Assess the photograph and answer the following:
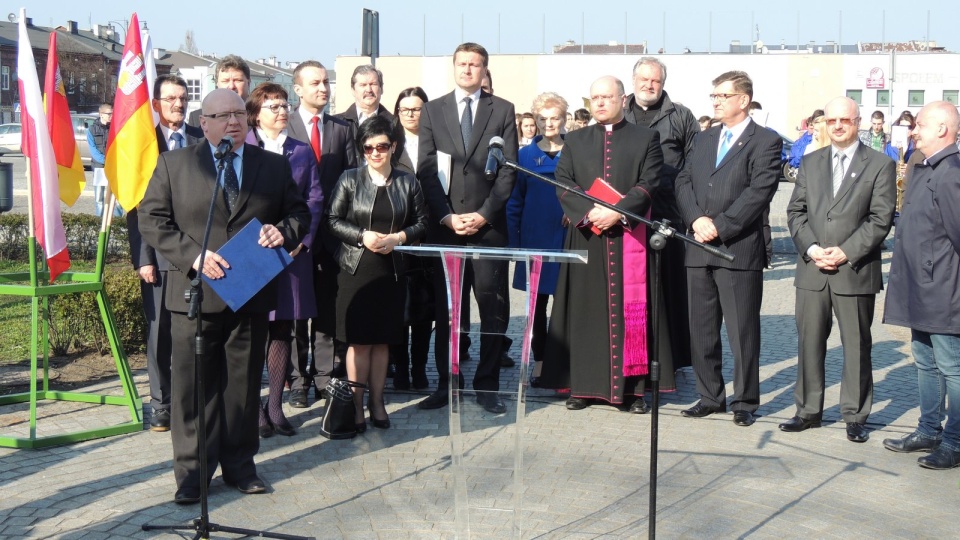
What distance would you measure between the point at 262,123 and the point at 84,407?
243 centimetres

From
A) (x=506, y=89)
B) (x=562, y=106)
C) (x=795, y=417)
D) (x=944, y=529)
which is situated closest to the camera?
(x=944, y=529)

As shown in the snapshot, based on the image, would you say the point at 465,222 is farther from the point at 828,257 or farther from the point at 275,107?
the point at 828,257

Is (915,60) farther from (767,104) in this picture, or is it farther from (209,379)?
(209,379)

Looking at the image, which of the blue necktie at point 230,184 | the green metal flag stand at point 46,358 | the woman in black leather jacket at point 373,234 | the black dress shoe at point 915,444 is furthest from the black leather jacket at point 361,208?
the black dress shoe at point 915,444

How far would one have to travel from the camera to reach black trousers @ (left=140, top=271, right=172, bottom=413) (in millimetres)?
7176

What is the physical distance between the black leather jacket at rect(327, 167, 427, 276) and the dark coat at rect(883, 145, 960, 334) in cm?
306

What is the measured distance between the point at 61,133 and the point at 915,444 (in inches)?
228

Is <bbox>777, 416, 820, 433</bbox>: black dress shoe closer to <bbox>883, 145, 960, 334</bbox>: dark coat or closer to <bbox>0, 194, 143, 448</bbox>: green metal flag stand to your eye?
<bbox>883, 145, 960, 334</bbox>: dark coat

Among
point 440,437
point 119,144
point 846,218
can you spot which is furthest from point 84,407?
point 846,218

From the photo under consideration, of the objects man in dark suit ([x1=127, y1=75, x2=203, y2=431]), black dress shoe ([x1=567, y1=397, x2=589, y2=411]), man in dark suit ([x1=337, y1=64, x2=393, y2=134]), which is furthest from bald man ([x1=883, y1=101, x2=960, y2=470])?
man in dark suit ([x1=127, y1=75, x2=203, y2=431])

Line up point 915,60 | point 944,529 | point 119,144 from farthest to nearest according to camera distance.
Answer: point 915,60 → point 119,144 → point 944,529

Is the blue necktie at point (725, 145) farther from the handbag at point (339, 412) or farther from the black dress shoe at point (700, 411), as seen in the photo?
the handbag at point (339, 412)

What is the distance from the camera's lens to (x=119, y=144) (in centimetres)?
702

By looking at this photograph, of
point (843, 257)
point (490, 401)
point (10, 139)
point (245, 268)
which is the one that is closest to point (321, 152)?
point (245, 268)
